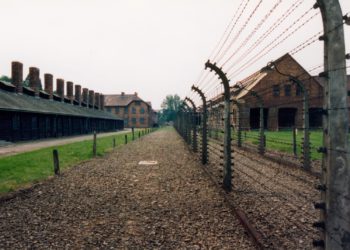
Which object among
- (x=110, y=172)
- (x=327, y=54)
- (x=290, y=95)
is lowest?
(x=110, y=172)

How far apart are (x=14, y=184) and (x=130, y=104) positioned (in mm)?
82009

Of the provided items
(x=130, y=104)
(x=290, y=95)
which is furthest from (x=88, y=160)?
(x=130, y=104)

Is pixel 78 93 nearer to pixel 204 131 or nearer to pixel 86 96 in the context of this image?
pixel 86 96

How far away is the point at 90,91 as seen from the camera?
56781 millimetres

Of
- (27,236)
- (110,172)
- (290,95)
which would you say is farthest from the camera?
(290,95)

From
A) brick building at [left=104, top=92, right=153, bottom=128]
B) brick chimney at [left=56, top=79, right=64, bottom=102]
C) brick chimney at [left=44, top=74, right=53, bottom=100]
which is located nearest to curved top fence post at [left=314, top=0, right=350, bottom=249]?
brick chimney at [left=44, top=74, right=53, bottom=100]

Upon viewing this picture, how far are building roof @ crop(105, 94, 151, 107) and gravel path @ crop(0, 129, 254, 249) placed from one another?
82.1 m

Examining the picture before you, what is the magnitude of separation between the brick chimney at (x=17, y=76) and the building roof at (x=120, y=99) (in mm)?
59152

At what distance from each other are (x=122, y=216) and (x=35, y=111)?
76.4 ft

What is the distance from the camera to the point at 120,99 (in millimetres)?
92375

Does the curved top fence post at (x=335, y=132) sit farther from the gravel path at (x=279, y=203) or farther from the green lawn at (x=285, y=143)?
the green lawn at (x=285, y=143)

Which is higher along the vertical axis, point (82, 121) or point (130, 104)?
point (130, 104)

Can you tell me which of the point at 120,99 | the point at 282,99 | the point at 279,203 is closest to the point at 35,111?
the point at 279,203

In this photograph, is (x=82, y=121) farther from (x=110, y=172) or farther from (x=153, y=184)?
(x=153, y=184)
